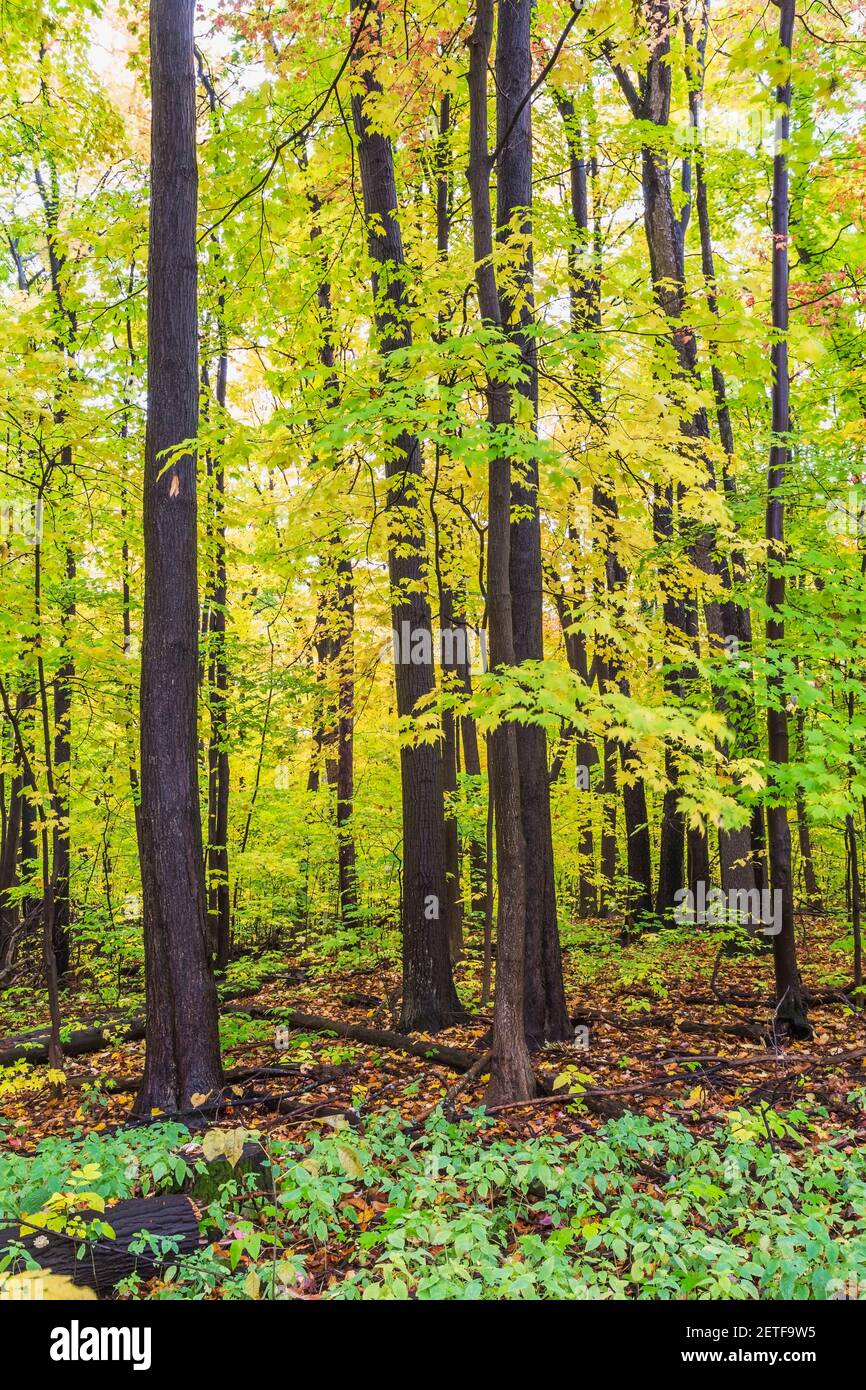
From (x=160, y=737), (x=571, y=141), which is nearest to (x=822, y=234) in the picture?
(x=571, y=141)

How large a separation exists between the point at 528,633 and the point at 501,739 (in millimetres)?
1680

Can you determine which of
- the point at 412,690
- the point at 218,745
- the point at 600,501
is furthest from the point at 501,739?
the point at 600,501

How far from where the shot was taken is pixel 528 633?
22.7ft

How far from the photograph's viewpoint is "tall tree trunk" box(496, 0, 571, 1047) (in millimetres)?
6738

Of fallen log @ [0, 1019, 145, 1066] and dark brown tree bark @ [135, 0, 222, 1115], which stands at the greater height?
dark brown tree bark @ [135, 0, 222, 1115]

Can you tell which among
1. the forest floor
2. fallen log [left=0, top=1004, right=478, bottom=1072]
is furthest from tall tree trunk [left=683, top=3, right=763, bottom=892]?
fallen log [left=0, top=1004, right=478, bottom=1072]

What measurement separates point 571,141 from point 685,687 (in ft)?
24.2

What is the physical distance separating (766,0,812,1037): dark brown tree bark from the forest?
0.06 metres

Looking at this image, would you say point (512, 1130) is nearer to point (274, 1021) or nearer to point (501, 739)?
point (501, 739)

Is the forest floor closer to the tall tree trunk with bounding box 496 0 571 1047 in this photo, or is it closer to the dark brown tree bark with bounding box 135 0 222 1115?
the tall tree trunk with bounding box 496 0 571 1047

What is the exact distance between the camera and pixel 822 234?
11273mm

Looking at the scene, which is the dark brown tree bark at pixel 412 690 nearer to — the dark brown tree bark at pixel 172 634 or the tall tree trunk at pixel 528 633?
the tall tree trunk at pixel 528 633

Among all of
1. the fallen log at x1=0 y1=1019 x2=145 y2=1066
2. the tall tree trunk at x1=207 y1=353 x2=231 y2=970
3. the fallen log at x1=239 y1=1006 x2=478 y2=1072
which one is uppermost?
the tall tree trunk at x1=207 y1=353 x2=231 y2=970
